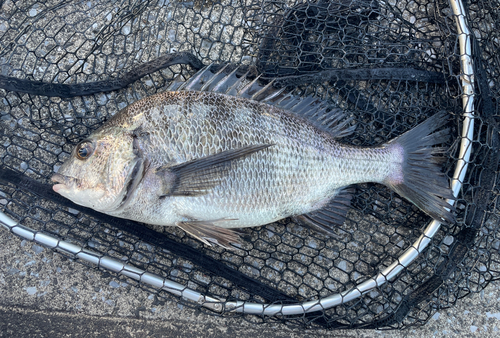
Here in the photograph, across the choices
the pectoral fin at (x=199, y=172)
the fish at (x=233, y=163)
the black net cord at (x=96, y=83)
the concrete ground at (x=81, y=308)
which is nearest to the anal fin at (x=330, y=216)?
the fish at (x=233, y=163)

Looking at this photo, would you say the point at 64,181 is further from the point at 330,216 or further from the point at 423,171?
the point at 423,171

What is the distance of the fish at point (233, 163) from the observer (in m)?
1.61

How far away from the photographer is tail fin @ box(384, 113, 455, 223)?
1816mm

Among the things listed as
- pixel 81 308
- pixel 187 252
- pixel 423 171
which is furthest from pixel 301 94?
pixel 81 308

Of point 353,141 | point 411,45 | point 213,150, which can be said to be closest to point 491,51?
point 411,45

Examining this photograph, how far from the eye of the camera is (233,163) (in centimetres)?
166

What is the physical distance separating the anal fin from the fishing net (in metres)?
0.16

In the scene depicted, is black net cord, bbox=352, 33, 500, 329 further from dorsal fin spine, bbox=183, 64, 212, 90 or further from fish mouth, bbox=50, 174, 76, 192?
fish mouth, bbox=50, 174, 76, 192

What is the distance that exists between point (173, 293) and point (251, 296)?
458mm

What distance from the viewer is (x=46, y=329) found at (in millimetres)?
2002

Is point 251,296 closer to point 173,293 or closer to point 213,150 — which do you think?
point 173,293

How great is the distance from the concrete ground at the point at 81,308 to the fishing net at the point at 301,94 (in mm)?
106

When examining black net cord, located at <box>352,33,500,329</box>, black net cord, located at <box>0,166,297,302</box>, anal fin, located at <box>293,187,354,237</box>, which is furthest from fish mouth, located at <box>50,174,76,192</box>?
black net cord, located at <box>352,33,500,329</box>

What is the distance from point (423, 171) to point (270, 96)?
36.4 inches
